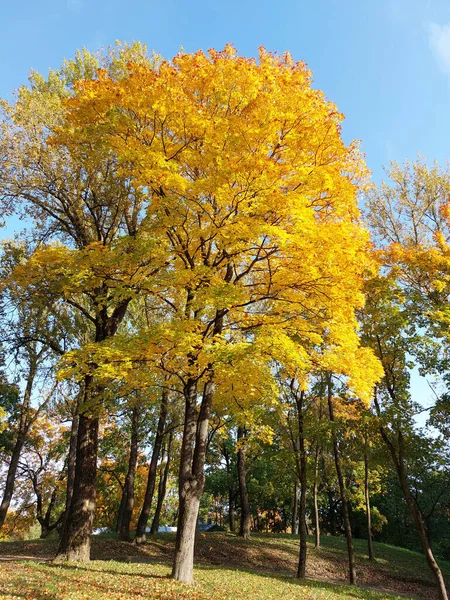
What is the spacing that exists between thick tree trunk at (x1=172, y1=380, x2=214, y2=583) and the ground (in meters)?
0.46

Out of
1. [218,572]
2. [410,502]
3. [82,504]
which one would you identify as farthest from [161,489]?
[410,502]

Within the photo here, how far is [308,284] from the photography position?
8820 mm

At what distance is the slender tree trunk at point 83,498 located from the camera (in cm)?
1016

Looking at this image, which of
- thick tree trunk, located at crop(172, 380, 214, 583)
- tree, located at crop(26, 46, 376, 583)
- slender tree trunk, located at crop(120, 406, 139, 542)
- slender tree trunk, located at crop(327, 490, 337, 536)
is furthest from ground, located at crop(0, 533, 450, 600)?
slender tree trunk, located at crop(327, 490, 337, 536)

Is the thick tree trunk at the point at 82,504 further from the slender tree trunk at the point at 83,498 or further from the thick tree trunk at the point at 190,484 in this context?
the thick tree trunk at the point at 190,484

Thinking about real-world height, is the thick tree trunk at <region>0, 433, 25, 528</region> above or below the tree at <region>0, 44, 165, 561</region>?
below

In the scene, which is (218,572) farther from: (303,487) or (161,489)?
(161,489)

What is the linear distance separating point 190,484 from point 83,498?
3.44m

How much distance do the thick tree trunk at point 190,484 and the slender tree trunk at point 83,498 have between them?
2.32 metres

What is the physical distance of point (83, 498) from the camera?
1052 cm

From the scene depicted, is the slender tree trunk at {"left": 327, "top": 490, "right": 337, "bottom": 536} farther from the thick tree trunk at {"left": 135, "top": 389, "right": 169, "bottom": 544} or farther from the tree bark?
Answer: the tree bark

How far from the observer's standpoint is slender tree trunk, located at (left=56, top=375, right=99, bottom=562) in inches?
400

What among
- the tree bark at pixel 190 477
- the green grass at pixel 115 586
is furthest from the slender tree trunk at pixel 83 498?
the tree bark at pixel 190 477

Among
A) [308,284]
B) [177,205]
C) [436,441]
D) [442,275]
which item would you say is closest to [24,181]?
[177,205]
